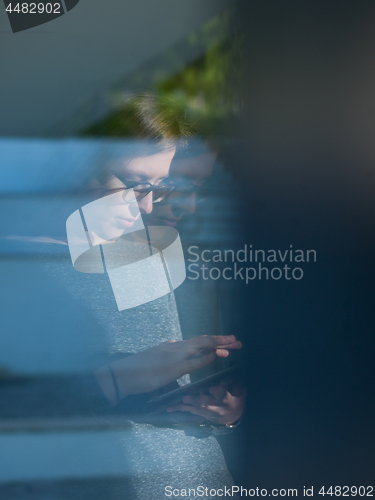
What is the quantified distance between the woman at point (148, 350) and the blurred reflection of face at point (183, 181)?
0.03m

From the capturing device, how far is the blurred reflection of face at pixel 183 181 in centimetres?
127

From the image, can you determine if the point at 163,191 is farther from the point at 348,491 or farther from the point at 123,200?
the point at 348,491

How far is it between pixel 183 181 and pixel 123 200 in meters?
0.18

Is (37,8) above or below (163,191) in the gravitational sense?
above

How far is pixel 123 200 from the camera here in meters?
1.29

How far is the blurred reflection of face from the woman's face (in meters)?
0.02

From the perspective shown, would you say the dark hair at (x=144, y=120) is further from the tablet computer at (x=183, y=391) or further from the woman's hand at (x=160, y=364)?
the tablet computer at (x=183, y=391)

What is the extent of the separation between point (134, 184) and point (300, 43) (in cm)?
60

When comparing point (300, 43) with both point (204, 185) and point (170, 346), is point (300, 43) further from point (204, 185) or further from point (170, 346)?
point (170, 346)

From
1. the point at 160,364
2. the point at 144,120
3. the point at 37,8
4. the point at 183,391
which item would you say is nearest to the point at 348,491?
the point at 183,391

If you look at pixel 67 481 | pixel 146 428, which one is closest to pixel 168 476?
pixel 146 428

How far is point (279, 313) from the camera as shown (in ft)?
4.38

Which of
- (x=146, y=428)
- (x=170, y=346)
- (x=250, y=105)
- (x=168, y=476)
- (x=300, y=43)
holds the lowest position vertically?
(x=168, y=476)

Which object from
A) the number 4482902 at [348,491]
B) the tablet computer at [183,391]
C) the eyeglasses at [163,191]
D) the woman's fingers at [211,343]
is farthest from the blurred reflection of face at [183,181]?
the number 4482902 at [348,491]
